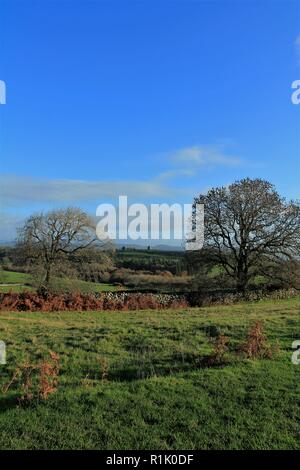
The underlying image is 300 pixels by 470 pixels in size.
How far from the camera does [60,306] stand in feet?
97.8

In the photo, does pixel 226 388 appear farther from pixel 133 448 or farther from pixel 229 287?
pixel 229 287

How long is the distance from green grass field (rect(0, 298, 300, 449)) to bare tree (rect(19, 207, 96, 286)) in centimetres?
2617

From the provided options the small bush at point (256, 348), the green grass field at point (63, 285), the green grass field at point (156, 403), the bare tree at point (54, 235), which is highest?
the bare tree at point (54, 235)

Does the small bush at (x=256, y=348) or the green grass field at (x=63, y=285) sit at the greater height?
the small bush at (x=256, y=348)

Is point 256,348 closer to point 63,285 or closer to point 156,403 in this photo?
point 156,403

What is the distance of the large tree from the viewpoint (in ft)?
116

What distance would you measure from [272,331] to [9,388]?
350 inches

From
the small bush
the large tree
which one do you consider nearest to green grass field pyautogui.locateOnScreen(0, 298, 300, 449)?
the small bush

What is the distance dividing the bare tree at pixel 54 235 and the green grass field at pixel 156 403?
26.2 metres

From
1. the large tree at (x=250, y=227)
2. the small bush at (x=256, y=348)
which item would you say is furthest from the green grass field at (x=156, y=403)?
the large tree at (x=250, y=227)

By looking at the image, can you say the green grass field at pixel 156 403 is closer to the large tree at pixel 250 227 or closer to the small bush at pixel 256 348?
the small bush at pixel 256 348

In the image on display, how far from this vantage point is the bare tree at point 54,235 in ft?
124

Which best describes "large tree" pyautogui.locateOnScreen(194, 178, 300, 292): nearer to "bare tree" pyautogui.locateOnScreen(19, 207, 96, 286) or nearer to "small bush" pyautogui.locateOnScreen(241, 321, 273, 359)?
"bare tree" pyautogui.locateOnScreen(19, 207, 96, 286)

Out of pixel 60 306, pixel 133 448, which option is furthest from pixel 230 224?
pixel 133 448
